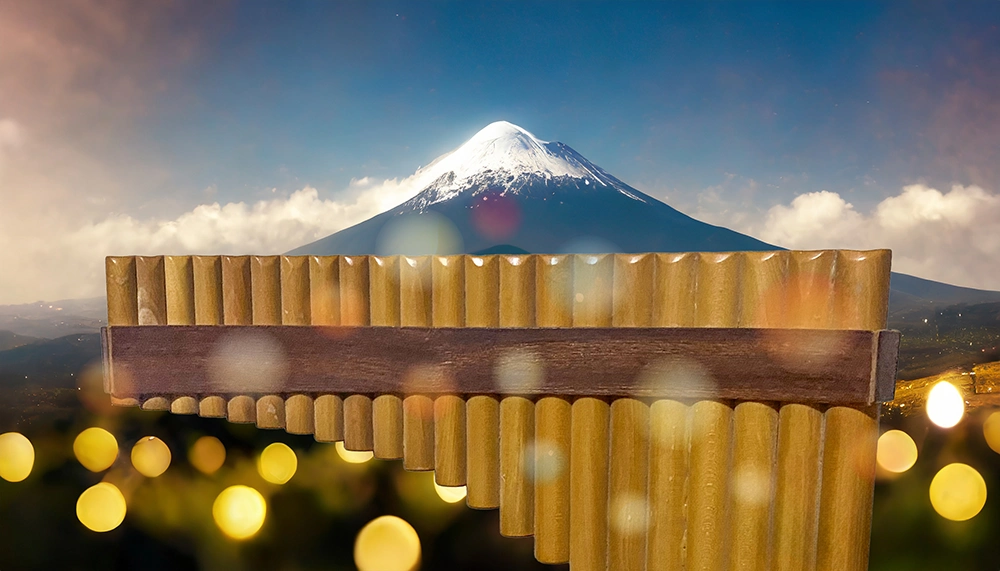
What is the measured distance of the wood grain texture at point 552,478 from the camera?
1906 mm

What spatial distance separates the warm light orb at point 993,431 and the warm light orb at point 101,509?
5.50m

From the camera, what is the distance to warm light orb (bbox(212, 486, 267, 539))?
2953 mm

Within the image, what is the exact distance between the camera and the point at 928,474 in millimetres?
2994

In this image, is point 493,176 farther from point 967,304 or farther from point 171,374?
point 171,374

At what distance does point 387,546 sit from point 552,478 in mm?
1538

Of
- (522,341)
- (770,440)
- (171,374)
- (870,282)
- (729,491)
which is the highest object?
(870,282)

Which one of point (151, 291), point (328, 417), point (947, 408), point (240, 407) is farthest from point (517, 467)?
point (947, 408)

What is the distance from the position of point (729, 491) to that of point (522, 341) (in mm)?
1017

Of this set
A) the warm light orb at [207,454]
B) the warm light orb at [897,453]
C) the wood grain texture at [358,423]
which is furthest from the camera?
the warm light orb at [207,454]

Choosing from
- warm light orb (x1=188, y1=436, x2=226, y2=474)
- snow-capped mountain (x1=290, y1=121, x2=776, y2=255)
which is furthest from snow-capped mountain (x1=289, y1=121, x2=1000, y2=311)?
warm light orb (x1=188, y1=436, x2=226, y2=474)

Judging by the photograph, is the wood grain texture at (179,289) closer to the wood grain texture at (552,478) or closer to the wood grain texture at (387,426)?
the wood grain texture at (387,426)

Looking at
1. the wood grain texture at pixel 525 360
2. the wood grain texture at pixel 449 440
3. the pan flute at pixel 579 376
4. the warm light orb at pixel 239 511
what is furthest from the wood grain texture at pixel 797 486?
the warm light orb at pixel 239 511

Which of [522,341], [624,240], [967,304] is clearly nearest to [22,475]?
[522,341]

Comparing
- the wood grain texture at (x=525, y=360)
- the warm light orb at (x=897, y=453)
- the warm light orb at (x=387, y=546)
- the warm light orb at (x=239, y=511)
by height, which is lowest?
the warm light orb at (x=387, y=546)
